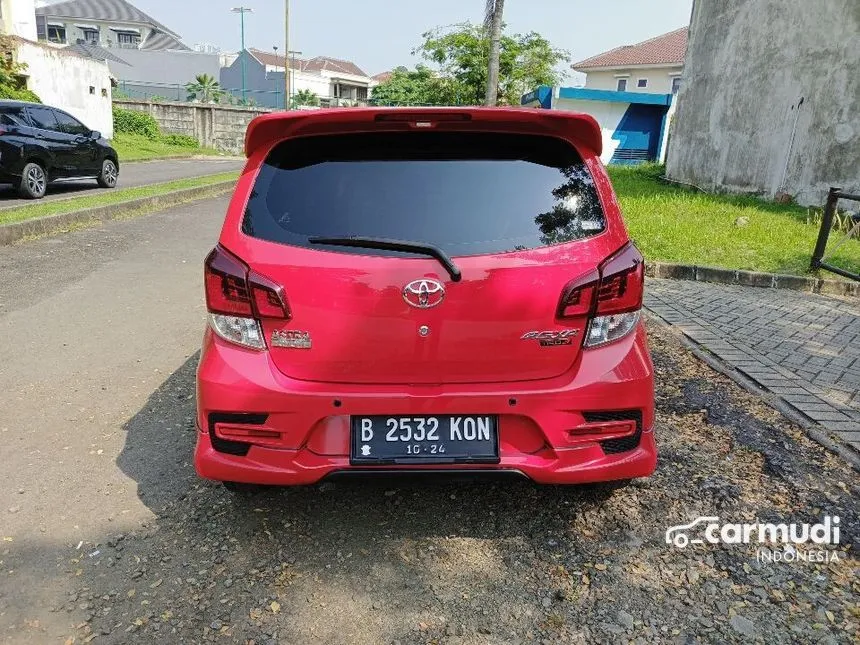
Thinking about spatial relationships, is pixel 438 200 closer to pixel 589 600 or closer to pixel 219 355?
pixel 219 355

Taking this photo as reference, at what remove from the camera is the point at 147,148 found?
28656 mm

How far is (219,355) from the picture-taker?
2.37 metres

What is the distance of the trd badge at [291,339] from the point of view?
2.29 metres

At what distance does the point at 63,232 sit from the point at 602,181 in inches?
340

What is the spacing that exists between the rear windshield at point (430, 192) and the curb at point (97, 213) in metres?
7.17

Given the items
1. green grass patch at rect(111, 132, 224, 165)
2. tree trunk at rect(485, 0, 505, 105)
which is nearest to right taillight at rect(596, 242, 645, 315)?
tree trunk at rect(485, 0, 505, 105)

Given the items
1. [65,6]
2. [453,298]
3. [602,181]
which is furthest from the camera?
[65,6]

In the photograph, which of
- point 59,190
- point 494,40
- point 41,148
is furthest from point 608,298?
point 494,40

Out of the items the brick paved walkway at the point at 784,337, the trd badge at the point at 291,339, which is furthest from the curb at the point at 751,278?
the trd badge at the point at 291,339

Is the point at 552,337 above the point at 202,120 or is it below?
below

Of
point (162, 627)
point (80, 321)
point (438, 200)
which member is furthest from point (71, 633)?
point (80, 321)

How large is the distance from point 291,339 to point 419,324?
45cm

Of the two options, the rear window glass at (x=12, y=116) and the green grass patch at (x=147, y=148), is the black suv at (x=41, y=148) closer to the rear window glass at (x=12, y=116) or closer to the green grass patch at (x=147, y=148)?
the rear window glass at (x=12, y=116)

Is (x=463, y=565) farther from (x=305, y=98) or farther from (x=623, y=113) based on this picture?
(x=305, y=98)
